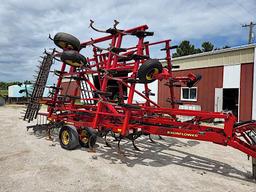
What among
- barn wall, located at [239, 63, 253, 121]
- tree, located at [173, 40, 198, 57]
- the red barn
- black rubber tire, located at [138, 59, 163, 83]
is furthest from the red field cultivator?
tree, located at [173, 40, 198, 57]

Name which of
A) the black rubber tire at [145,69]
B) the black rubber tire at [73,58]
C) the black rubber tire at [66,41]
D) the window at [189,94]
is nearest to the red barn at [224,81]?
the window at [189,94]

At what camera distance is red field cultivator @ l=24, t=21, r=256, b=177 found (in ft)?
15.5

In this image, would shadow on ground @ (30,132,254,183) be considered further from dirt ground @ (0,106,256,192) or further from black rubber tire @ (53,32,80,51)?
black rubber tire @ (53,32,80,51)

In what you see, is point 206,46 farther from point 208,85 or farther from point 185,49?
point 208,85

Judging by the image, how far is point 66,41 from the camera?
24.9 feet

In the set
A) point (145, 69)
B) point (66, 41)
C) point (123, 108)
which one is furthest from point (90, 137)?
point (66, 41)

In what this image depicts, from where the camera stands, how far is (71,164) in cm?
545

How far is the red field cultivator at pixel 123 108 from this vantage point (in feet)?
15.5

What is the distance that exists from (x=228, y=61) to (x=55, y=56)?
10.2m

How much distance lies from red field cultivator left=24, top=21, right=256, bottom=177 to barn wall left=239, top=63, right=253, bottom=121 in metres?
7.64

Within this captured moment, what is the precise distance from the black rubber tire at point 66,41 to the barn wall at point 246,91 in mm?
9862

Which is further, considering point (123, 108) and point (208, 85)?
point (208, 85)

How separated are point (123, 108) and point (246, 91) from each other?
9951 millimetres

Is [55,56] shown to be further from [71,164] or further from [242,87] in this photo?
[242,87]
